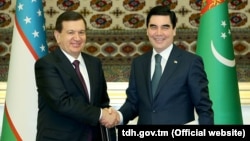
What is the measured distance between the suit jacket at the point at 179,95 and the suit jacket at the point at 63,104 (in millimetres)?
303

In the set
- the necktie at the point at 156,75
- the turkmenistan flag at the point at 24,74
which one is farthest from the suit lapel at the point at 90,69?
the turkmenistan flag at the point at 24,74

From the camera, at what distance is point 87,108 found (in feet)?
9.06

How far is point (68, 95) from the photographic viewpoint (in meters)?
2.79

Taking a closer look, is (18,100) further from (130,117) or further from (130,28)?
(130,28)

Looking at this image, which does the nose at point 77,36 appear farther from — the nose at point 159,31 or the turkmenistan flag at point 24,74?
the turkmenistan flag at point 24,74

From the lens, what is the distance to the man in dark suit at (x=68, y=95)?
276 cm

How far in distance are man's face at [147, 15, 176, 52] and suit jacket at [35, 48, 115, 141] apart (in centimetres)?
44

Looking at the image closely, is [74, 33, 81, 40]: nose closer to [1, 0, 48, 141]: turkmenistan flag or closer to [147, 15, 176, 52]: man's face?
[147, 15, 176, 52]: man's face

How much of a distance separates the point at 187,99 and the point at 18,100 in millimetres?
1811

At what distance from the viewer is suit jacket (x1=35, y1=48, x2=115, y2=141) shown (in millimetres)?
2754

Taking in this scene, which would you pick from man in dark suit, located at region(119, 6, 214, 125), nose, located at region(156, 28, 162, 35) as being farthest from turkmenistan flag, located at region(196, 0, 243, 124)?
nose, located at region(156, 28, 162, 35)

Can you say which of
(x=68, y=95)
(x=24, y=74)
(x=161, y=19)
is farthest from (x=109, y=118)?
(x=24, y=74)

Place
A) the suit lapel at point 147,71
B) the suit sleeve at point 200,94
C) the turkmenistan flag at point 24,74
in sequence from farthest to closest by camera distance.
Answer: the turkmenistan flag at point 24,74 < the suit lapel at point 147,71 < the suit sleeve at point 200,94

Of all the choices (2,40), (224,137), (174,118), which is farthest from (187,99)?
(2,40)
